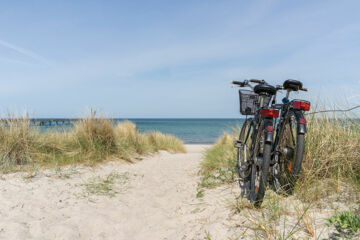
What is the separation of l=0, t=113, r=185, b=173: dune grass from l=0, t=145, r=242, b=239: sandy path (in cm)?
65

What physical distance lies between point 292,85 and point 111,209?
9.75 feet

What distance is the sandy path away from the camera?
2682 mm

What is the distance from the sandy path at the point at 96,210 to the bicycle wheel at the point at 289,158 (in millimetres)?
843

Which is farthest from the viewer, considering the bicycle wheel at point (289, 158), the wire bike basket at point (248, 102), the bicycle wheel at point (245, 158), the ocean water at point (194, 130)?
the ocean water at point (194, 130)

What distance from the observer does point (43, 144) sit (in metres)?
5.60

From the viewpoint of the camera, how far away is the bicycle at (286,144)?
2.76 meters

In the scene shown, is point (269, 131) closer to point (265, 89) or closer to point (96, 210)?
point (265, 89)

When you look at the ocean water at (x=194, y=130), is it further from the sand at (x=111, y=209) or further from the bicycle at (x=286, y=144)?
the bicycle at (x=286, y=144)

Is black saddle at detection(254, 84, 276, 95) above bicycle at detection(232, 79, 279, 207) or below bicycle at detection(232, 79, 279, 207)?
above

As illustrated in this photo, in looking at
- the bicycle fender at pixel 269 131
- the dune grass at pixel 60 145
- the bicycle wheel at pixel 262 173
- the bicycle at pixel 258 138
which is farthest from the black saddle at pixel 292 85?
the dune grass at pixel 60 145

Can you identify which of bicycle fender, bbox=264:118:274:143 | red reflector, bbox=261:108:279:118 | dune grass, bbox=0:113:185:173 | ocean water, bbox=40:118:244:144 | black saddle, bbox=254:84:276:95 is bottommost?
ocean water, bbox=40:118:244:144

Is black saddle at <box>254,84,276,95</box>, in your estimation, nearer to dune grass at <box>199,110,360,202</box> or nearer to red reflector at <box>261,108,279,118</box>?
red reflector at <box>261,108,279,118</box>

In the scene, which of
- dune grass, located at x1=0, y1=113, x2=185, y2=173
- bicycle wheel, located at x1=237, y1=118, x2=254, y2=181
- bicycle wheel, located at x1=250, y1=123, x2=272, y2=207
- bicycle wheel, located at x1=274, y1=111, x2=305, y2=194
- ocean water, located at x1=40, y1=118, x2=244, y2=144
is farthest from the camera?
ocean water, located at x1=40, y1=118, x2=244, y2=144

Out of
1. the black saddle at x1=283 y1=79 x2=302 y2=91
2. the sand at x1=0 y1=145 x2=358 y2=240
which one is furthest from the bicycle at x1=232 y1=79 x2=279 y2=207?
the sand at x1=0 y1=145 x2=358 y2=240
